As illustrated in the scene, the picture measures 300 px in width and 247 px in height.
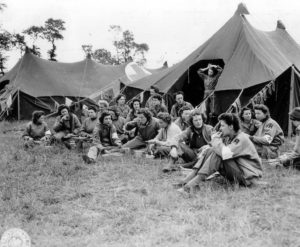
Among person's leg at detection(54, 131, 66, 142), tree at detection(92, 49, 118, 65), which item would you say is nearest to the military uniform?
person's leg at detection(54, 131, 66, 142)

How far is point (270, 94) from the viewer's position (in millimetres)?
8039

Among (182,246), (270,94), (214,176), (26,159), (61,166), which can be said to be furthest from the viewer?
(270,94)

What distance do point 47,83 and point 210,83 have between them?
798 centimetres

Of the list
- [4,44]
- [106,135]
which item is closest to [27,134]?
[106,135]

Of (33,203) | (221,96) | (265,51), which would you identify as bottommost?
(33,203)

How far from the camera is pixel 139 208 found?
3.78 metres

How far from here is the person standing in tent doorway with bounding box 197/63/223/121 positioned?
28.6 ft

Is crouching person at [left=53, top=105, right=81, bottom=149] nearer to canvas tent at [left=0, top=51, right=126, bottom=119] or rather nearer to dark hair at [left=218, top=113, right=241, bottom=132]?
dark hair at [left=218, top=113, right=241, bottom=132]

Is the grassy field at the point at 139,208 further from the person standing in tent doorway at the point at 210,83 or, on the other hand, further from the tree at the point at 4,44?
the tree at the point at 4,44

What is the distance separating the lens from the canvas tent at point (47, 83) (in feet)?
45.2

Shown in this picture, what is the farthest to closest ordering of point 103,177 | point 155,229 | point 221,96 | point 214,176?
point 221,96, point 103,177, point 214,176, point 155,229

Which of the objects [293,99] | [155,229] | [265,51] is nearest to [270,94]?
[293,99]

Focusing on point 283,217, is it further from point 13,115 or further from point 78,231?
point 13,115

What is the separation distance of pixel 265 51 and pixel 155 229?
7135 millimetres
